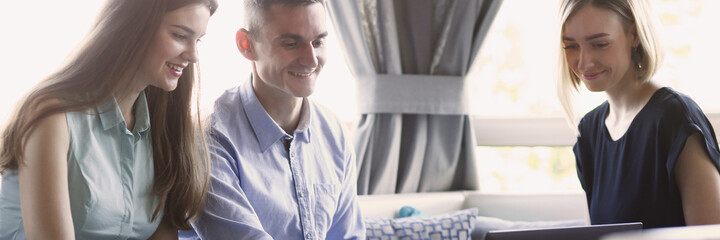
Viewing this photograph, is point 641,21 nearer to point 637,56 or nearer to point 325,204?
point 637,56

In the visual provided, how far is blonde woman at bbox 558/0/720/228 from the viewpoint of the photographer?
190 centimetres

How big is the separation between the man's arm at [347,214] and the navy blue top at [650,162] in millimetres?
722

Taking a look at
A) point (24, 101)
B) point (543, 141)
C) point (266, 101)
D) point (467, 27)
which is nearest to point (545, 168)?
point (543, 141)

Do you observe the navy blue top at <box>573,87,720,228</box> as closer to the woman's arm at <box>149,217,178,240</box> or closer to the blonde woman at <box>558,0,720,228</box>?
the blonde woman at <box>558,0,720,228</box>

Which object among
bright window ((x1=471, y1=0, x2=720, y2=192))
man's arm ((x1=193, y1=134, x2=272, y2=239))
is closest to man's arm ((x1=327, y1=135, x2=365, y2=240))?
man's arm ((x1=193, y1=134, x2=272, y2=239))

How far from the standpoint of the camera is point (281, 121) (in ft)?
7.06

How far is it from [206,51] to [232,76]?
0.52ft

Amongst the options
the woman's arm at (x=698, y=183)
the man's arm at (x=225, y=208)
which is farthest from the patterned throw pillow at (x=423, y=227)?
the woman's arm at (x=698, y=183)

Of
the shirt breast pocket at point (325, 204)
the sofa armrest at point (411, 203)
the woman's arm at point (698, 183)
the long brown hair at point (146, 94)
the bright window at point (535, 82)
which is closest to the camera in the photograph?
the long brown hair at point (146, 94)

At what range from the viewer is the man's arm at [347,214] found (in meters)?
2.29

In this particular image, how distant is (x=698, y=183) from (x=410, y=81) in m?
1.47

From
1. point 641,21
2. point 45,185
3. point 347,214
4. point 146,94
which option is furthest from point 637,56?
point 45,185

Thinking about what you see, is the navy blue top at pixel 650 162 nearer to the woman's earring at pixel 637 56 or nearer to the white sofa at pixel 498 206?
the woman's earring at pixel 637 56

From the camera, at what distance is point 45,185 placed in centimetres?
157
